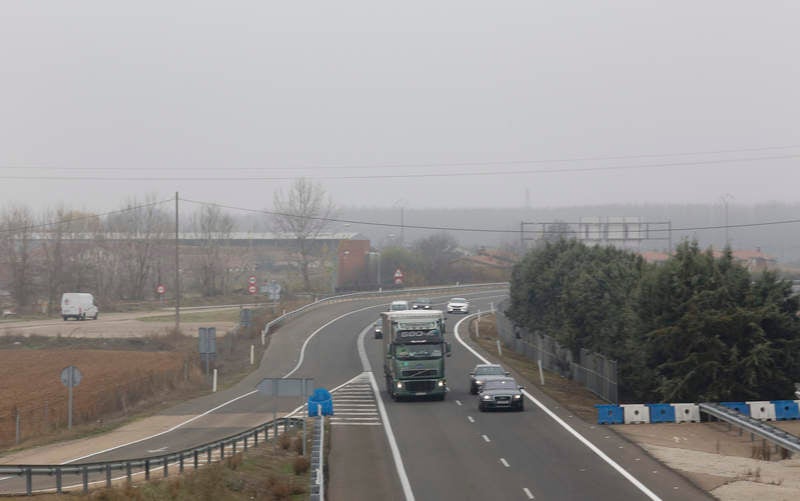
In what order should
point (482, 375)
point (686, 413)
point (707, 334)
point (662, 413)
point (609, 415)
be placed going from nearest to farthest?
point (609, 415), point (662, 413), point (686, 413), point (707, 334), point (482, 375)

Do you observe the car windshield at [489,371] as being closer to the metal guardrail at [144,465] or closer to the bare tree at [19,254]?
the metal guardrail at [144,465]

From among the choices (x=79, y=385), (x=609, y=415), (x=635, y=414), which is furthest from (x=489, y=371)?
(x=79, y=385)

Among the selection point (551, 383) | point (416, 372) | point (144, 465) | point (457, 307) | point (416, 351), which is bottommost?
point (551, 383)

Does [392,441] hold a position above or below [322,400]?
below

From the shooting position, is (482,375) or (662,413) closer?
(662,413)

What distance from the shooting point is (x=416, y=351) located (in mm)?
41844

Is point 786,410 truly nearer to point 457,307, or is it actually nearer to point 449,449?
point 449,449

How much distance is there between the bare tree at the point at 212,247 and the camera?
397 feet

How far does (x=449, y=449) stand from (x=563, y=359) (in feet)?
91.5

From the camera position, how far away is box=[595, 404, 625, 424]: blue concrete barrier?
35688 millimetres

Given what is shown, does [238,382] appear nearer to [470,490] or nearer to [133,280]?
[470,490]

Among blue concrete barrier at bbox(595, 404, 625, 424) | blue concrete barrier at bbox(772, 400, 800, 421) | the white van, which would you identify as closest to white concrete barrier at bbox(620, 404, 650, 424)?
blue concrete barrier at bbox(595, 404, 625, 424)

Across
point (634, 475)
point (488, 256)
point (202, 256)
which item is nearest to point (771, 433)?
point (634, 475)

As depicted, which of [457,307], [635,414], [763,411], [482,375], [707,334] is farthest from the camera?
[457,307]
